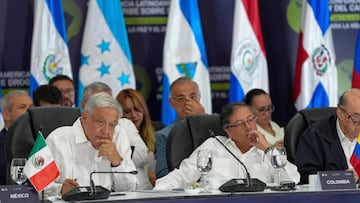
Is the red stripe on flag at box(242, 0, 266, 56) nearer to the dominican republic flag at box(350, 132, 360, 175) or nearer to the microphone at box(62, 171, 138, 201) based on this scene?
the dominican republic flag at box(350, 132, 360, 175)

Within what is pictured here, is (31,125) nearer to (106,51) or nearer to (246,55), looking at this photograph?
(106,51)

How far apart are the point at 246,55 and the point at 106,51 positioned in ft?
4.71

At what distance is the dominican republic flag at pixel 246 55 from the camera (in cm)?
995

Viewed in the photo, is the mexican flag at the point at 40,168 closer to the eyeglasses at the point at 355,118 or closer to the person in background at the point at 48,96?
the eyeglasses at the point at 355,118

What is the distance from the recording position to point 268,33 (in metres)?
10.5

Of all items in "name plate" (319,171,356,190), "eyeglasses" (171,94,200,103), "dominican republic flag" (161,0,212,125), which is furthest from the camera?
"dominican republic flag" (161,0,212,125)

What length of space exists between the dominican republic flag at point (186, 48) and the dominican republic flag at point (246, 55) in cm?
29

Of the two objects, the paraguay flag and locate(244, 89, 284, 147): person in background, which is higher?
locate(244, 89, 284, 147): person in background

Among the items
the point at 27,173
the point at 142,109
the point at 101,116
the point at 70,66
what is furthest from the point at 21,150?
the point at 70,66

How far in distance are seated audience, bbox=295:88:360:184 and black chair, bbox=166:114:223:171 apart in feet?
2.13

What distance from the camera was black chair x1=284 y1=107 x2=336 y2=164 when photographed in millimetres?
7328

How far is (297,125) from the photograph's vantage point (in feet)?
24.2

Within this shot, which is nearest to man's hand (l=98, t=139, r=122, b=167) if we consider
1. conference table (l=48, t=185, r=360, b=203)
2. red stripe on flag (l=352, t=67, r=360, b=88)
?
conference table (l=48, t=185, r=360, b=203)

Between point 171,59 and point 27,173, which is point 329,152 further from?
point 171,59
